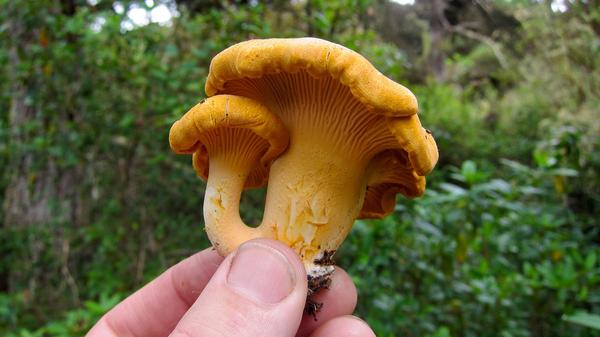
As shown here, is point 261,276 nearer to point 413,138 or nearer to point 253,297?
point 253,297

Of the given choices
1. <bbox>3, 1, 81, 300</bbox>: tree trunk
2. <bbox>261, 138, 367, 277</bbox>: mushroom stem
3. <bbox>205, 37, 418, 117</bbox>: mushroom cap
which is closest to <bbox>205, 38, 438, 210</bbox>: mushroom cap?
<bbox>205, 37, 418, 117</bbox>: mushroom cap

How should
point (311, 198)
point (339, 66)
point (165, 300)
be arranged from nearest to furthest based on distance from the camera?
point (339, 66) → point (311, 198) → point (165, 300)

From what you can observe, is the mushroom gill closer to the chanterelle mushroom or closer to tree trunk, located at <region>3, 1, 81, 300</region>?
the chanterelle mushroom

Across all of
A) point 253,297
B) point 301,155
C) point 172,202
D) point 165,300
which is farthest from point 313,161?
point 172,202

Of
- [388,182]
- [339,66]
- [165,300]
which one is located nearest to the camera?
[339,66]

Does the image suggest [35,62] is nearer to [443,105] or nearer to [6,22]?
[6,22]

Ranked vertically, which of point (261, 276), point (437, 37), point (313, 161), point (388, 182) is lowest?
point (437, 37)

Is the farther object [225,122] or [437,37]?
[437,37]

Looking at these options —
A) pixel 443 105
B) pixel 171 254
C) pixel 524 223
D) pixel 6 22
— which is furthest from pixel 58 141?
pixel 443 105
